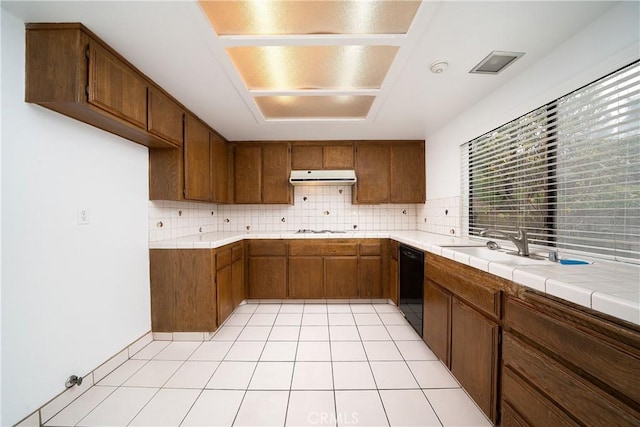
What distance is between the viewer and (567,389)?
939 mm

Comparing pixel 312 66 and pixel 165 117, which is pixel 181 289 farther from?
pixel 312 66

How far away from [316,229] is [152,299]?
2.18 metres

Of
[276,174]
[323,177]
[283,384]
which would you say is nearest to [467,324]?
[283,384]

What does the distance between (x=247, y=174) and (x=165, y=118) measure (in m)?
1.49

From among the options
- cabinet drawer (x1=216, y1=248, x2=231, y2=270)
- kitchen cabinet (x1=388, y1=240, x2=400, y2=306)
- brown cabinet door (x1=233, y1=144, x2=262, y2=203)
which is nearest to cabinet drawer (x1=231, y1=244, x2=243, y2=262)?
cabinet drawer (x1=216, y1=248, x2=231, y2=270)

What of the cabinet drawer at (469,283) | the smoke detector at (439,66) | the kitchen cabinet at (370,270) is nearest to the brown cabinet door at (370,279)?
the kitchen cabinet at (370,270)

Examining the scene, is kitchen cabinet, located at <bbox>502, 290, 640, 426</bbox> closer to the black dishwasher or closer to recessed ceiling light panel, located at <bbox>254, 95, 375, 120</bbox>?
the black dishwasher

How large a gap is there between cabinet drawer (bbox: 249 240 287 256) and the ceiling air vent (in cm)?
261

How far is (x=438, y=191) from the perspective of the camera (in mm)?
3186

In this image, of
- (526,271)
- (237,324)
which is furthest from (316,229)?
(526,271)

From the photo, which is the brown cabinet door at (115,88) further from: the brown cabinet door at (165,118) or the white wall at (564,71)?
the white wall at (564,71)

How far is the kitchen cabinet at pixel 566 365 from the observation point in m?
0.78

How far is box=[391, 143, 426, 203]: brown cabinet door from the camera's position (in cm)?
356

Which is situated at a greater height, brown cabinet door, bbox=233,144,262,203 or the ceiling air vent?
the ceiling air vent
